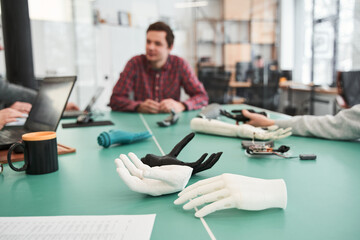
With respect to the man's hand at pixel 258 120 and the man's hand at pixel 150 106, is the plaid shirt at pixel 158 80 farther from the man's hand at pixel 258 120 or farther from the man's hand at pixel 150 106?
the man's hand at pixel 258 120

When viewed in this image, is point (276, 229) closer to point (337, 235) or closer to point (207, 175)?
point (337, 235)

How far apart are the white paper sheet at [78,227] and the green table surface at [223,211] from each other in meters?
0.03

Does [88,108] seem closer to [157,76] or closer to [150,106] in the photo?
[150,106]

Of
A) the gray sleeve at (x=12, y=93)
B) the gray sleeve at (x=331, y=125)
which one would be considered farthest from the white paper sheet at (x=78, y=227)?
the gray sleeve at (x=12, y=93)

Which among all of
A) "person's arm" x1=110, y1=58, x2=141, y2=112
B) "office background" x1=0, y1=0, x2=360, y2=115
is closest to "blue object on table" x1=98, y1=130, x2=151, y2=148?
"person's arm" x1=110, y1=58, x2=141, y2=112

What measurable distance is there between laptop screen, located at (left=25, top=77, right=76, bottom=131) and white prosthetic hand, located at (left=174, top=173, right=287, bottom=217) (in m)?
0.73

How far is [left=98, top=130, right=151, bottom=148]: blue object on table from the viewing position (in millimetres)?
1190

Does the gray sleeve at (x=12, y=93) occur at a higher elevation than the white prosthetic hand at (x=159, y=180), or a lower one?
higher

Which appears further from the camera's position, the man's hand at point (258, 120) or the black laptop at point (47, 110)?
the man's hand at point (258, 120)

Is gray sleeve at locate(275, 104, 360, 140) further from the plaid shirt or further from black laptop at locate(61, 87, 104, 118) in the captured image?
the plaid shirt

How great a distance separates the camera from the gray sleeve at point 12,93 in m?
2.08

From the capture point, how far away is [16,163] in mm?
1022

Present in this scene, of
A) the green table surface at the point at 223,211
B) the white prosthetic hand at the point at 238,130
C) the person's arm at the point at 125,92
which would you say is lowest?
the green table surface at the point at 223,211

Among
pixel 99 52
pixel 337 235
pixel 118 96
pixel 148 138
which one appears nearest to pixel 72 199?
pixel 337 235
